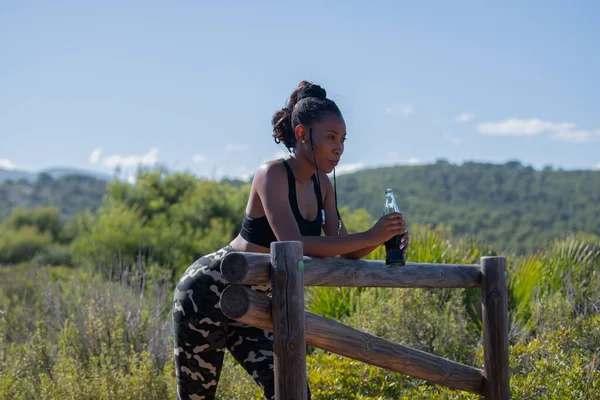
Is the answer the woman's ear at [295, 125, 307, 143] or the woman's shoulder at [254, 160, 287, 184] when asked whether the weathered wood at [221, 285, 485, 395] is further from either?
the woman's ear at [295, 125, 307, 143]

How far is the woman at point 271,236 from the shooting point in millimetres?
3199

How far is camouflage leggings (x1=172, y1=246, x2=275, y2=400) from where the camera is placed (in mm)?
3340

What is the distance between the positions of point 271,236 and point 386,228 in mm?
547

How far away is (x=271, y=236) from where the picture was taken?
3.35 metres

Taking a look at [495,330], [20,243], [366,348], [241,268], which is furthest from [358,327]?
[20,243]

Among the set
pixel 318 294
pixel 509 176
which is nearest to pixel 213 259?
pixel 318 294

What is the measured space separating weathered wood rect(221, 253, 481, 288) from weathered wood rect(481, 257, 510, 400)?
0.09 meters

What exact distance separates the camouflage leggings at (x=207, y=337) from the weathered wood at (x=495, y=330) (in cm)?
130

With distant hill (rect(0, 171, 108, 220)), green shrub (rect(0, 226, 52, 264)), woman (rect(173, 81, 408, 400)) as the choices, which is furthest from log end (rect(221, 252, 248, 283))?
distant hill (rect(0, 171, 108, 220))

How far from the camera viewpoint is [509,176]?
245ft

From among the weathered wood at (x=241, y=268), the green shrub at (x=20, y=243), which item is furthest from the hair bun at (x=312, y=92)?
the green shrub at (x=20, y=243)

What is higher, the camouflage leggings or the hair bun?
the hair bun

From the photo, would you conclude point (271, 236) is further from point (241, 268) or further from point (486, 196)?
point (486, 196)

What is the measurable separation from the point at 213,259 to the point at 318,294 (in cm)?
472
